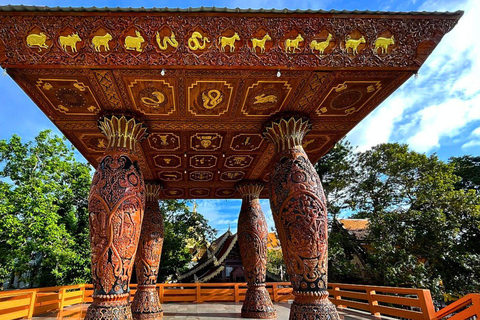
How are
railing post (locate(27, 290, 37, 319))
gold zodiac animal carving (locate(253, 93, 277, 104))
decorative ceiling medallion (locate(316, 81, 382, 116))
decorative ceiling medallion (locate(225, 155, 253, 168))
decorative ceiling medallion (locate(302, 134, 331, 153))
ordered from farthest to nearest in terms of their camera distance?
railing post (locate(27, 290, 37, 319)), decorative ceiling medallion (locate(225, 155, 253, 168)), decorative ceiling medallion (locate(302, 134, 331, 153)), gold zodiac animal carving (locate(253, 93, 277, 104)), decorative ceiling medallion (locate(316, 81, 382, 116))

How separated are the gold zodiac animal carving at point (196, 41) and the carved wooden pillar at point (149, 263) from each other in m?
5.64

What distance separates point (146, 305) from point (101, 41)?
6.41 meters

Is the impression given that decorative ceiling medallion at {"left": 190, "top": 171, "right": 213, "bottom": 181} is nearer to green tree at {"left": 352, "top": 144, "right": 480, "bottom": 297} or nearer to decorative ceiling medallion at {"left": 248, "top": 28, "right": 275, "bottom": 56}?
decorative ceiling medallion at {"left": 248, "top": 28, "right": 275, "bottom": 56}

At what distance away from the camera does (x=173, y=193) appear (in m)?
10.1

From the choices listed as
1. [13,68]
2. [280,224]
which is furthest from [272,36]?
[13,68]

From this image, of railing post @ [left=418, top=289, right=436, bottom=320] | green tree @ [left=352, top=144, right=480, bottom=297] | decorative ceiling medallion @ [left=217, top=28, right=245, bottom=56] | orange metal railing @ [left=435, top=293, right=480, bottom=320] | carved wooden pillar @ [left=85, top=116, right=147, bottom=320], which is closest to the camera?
orange metal railing @ [left=435, top=293, right=480, bottom=320]

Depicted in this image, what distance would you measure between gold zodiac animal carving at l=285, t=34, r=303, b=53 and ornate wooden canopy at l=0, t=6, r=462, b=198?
0.05ft

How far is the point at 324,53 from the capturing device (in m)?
4.18

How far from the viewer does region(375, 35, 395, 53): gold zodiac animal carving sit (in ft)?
13.6

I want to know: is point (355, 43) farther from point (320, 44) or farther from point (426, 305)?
point (426, 305)

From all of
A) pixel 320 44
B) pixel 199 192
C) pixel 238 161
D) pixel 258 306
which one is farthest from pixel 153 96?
pixel 258 306

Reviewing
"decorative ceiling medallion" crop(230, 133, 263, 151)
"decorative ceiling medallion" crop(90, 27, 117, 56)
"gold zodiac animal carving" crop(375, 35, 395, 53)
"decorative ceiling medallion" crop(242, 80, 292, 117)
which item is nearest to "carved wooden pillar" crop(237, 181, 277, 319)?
"decorative ceiling medallion" crop(230, 133, 263, 151)

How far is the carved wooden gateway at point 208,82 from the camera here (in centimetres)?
388

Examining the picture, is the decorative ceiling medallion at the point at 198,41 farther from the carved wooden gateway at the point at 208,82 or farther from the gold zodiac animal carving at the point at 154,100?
the gold zodiac animal carving at the point at 154,100
